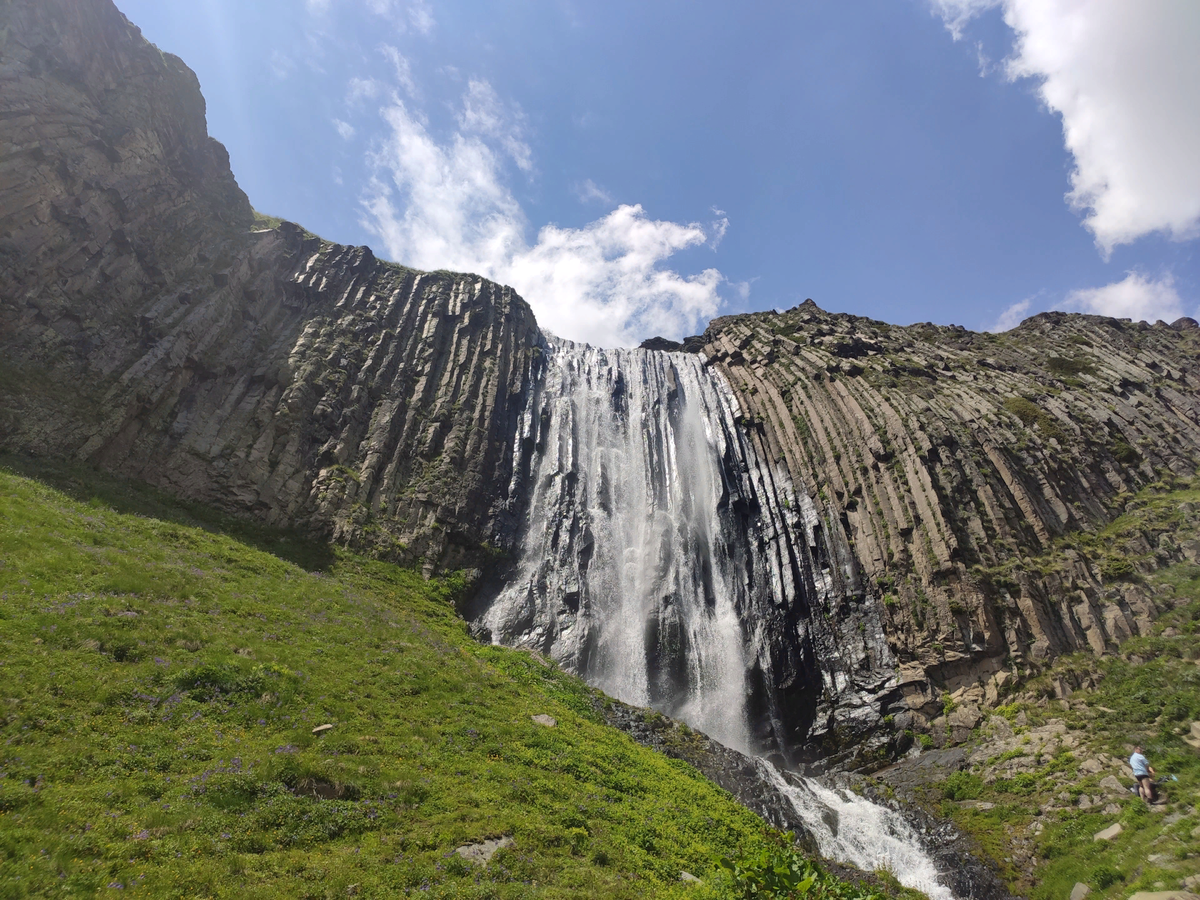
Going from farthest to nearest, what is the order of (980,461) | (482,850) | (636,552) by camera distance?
(636,552)
(980,461)
(482,850)

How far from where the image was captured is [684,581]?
1443 inches

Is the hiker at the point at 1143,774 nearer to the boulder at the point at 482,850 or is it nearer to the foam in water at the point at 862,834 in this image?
the foam in water at the point at 862,834

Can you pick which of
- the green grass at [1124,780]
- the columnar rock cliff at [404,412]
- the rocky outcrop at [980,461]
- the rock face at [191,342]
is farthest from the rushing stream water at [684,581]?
the rock face at [191,342]

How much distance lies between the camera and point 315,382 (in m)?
39.3

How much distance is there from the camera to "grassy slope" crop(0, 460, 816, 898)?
8609mm

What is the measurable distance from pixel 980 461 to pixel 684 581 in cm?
2151

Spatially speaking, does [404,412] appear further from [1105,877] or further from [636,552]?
[1105,877]

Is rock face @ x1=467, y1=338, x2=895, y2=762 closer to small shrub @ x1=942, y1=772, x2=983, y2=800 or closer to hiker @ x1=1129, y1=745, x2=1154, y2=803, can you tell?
small shrub @ x1=942, y1=772, x2=983, y2=800

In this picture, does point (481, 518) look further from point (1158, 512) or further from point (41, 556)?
point (1158, 512)

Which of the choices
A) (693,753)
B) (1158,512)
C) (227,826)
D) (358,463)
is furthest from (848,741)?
(358,463)

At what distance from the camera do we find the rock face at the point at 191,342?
1196 inches

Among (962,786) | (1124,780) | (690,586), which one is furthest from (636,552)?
(1124,780)

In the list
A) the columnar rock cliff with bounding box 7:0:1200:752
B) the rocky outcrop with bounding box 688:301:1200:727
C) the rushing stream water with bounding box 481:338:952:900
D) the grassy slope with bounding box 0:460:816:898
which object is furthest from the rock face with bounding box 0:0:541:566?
the rocky outcrop with bounding box 688:301:1200:727

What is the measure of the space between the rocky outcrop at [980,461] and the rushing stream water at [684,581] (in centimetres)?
406
